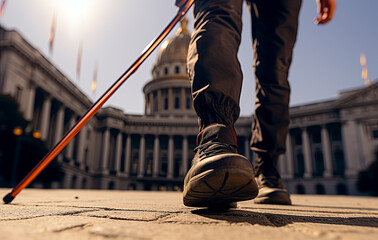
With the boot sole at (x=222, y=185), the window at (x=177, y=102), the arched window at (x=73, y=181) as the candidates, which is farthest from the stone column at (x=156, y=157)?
the boot sole at (x=222, y=185)

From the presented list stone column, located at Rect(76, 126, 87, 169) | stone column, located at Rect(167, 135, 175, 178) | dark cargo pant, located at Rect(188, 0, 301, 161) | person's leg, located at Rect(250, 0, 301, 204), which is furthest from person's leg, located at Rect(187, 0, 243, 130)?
stone column, located at Rect(167, 135, 175, 178)

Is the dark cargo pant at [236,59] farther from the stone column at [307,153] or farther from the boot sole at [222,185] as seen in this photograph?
the stone column at [307,153]

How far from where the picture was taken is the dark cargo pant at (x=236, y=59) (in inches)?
64.0

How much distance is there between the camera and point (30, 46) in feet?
79.0

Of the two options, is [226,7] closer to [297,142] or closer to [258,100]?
[258,100]

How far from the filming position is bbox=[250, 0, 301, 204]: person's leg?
93.0 inches

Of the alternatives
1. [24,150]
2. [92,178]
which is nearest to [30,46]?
[24,150]

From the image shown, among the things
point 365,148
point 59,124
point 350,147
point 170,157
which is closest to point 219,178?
point 59,124

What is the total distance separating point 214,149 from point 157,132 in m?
44.8

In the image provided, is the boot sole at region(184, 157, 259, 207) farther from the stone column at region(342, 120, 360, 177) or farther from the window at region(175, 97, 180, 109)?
the window at region(175, 97, 180, 109)

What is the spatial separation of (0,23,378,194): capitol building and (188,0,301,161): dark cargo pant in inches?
876

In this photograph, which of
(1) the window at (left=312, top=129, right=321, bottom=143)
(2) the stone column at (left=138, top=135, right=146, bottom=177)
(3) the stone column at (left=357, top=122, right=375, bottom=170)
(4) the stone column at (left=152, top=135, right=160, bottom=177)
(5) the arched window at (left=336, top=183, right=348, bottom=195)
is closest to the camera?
(3) the stone column at (left=357, top=122, right=375, bottom=170)

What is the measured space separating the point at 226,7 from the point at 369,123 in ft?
128

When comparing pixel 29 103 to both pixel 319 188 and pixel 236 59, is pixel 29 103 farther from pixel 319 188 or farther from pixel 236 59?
pixel 319 188
